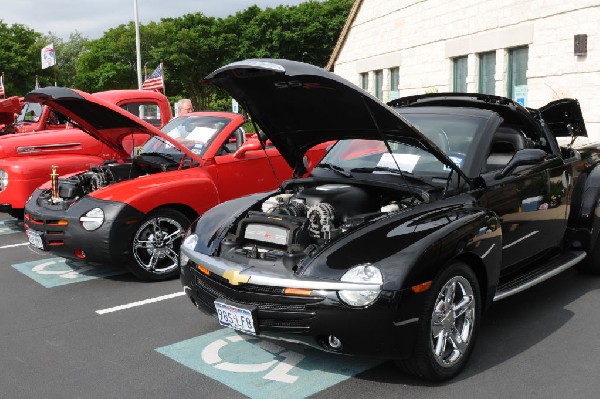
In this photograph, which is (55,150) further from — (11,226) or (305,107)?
(305,107)

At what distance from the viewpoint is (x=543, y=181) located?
4887 millimetres

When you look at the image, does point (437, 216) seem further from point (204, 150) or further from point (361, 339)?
point (204, 150)

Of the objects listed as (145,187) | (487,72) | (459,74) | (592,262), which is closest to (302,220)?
(145,187)

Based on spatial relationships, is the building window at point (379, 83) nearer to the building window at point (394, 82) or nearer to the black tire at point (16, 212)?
the building window at point (394, 82)

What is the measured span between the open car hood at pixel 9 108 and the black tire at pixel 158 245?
6.99 m

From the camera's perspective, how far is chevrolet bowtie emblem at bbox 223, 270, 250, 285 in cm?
354

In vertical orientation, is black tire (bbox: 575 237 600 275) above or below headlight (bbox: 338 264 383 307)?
below

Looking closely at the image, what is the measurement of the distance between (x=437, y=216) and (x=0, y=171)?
6.68 metres

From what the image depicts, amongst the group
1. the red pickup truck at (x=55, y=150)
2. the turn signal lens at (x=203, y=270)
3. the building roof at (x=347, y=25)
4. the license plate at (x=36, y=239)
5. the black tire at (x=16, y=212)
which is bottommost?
the black tire at (x=16, y=212)

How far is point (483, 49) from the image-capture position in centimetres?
1694

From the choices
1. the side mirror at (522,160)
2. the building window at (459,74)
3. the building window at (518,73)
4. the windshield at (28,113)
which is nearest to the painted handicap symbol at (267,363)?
the side mirror at (522,160)

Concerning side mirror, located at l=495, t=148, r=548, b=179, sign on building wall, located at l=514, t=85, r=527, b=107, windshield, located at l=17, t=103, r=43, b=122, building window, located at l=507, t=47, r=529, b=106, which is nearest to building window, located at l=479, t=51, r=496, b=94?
building window, located at l=507, t=47, r=529, b=106

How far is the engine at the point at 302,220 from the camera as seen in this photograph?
381 cm

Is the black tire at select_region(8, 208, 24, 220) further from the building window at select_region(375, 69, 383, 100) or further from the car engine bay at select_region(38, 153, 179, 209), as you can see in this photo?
the building window at select_region(375, 69, 383, 100)
